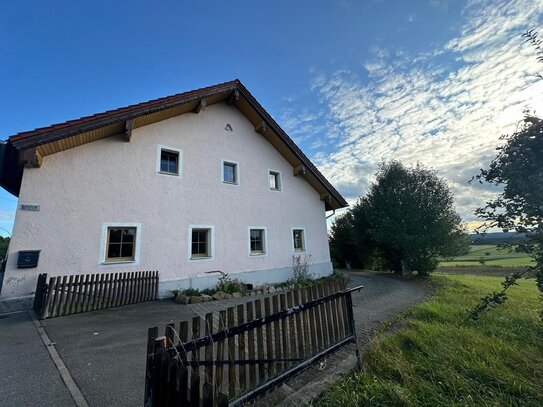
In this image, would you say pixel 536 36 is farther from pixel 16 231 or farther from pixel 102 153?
pixel 16 231

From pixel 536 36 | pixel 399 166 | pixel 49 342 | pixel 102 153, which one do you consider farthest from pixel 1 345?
pixel 399 166

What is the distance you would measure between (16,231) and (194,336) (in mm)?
7436

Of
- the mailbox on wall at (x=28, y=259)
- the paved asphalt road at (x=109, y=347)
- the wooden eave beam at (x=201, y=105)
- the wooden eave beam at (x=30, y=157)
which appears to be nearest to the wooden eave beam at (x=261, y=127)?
the wooden eave beam at (x=201, y=105)

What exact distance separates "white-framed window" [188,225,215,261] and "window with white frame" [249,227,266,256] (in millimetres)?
1939

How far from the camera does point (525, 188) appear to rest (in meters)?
3.47

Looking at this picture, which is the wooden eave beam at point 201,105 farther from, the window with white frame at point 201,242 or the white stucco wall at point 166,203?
the window with white frame at point 201,242

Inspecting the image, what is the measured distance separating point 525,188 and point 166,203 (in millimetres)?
9190

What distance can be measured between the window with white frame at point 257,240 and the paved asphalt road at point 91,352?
4632 millimetres

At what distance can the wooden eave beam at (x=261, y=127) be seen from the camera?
12.1m

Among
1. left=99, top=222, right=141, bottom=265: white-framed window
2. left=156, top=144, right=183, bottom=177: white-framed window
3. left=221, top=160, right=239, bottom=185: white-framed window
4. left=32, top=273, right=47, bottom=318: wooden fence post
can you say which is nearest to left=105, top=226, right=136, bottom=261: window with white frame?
left=99, top=222, right=141, bottom=265: white-framed window

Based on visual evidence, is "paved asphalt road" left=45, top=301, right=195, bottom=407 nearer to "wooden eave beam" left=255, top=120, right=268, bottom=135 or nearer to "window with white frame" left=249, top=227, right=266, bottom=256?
"window with white frame" left=249, top=227, right=266, bottom=256

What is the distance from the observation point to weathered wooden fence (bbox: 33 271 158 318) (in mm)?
5949

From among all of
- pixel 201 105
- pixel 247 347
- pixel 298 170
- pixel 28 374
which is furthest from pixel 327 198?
pixel 28 374

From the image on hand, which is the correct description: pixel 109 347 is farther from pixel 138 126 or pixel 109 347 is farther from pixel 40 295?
pixel 138 126
